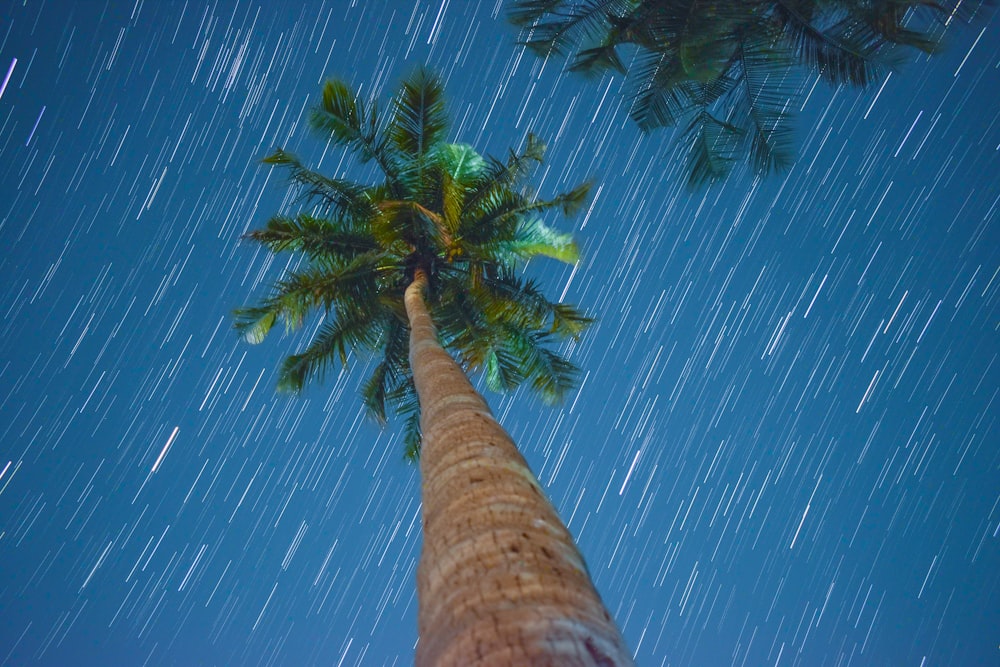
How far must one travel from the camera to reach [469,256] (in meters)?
9.35

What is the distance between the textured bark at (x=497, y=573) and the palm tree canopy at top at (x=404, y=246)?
635 centimetres

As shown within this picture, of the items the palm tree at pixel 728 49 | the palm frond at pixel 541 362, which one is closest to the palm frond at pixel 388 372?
the palm frond at pixel 541 362

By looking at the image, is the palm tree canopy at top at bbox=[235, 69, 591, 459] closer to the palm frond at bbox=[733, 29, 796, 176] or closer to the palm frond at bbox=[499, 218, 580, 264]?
the palm frond at bbox=[499, 218, 580, 264]

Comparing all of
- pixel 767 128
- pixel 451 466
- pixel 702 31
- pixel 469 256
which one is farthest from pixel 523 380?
pixel 451 466

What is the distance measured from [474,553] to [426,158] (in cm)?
858

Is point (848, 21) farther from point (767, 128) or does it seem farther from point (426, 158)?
point (426, 158)

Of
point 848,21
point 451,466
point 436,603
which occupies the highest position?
point 848,21

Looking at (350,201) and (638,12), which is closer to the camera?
(638,12)

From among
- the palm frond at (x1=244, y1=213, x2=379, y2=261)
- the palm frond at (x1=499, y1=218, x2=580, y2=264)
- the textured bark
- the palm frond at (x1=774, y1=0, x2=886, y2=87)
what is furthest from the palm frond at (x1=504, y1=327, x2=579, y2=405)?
the textured bark

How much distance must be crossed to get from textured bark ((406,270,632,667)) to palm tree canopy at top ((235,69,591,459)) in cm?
635

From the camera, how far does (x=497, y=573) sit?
1842mm

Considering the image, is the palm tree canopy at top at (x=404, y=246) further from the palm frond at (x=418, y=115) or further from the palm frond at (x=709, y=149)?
the palm frond at (x=709, y=149)

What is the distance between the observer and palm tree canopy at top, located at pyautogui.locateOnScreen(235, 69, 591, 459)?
9117 mm

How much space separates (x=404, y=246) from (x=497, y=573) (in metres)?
7.82
